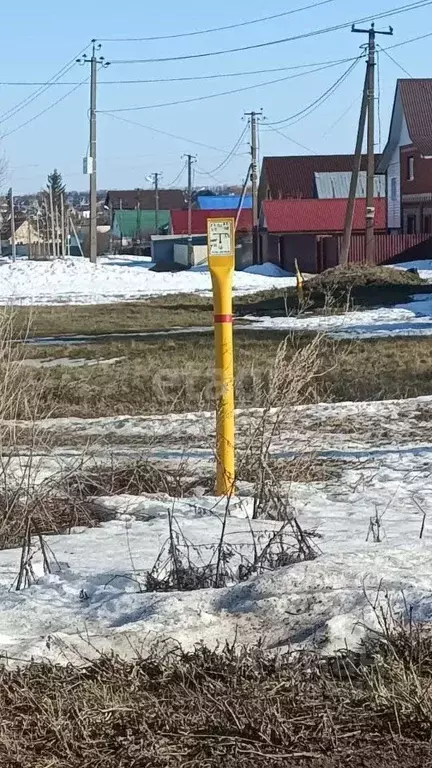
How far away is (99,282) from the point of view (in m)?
52.7

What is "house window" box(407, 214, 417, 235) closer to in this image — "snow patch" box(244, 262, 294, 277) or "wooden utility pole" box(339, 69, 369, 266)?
"snow patch" box(244, 262, 294, 277)

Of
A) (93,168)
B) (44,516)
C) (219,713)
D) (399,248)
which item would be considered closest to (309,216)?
(399,248)

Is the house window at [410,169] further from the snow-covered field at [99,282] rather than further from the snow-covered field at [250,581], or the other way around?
the snow-covered field at [250,581]

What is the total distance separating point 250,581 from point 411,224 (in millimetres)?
60062

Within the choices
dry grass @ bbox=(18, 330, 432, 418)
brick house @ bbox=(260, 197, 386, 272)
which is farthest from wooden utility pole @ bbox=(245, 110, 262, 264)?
dry grass @ bbox=(18, 330, 432, 418)

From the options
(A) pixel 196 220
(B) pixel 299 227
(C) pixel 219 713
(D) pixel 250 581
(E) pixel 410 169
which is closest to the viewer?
(C) pixel 219 713

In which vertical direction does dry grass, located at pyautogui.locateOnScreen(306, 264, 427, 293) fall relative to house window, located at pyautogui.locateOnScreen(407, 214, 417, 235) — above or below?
below

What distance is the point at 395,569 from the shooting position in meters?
5.02

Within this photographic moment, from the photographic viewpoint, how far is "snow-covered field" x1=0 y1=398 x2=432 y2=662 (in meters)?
4.36

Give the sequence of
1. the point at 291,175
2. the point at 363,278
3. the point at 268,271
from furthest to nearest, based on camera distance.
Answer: the point at 291,175 → the point at 268,271 → the point at 363,278

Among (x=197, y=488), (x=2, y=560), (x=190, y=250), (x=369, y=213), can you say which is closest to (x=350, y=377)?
(x=197, y=488)

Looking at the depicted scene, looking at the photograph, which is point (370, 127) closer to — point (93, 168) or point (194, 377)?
point (93, 168)

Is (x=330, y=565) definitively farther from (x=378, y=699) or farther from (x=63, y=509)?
(x=63, y=509)

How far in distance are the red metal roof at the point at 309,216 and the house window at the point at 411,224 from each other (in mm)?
3307
